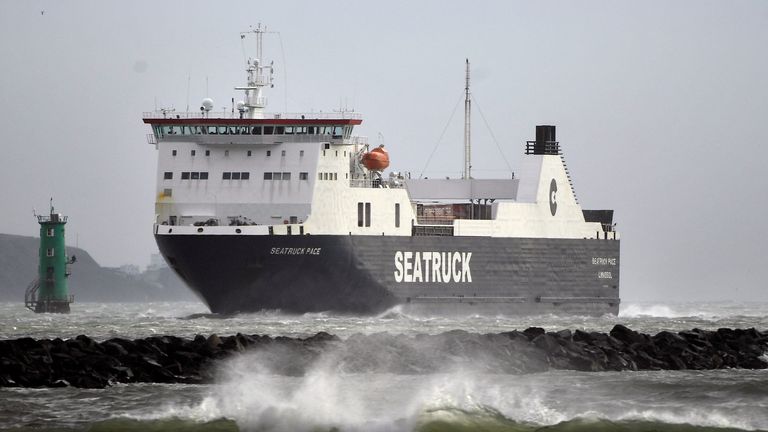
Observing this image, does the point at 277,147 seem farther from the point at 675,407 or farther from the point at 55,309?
the point at 675,407

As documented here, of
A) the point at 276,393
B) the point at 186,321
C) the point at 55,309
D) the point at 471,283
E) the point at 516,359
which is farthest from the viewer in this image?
the point at 55,309

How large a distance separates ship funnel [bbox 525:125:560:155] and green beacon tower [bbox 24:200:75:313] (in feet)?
68.7

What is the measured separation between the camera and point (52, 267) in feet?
224

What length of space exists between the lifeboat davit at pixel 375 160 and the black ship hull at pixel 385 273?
2535 mm

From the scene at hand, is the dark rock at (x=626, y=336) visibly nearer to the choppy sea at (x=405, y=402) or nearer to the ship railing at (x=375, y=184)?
the choppy sea at (x=405, y=402)

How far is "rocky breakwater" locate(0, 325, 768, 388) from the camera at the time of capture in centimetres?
3094

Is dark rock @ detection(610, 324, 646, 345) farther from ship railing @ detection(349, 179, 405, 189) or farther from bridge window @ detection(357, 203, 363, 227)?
ship railing @ detection(349, 179, 405, 189)

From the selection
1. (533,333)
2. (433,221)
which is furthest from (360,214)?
(533,333)

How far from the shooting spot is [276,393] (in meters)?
27.5

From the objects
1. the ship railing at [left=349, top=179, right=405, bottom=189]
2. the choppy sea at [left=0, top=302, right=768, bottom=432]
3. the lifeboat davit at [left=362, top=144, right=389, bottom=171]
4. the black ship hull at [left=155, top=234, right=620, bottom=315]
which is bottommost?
the choppy sea at [left=0, top=302, right=768, bottom=432]

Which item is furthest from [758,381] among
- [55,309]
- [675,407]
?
[55,309]

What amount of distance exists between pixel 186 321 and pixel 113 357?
19817mm

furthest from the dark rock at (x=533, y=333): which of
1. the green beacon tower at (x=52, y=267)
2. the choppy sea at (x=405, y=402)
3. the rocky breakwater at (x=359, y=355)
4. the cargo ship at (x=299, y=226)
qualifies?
the green beacon tower at (x=52, y=267)

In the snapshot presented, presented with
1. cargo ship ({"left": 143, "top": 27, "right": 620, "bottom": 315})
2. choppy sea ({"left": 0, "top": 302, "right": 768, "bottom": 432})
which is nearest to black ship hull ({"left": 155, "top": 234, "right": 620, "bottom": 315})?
cargo ship ({"left": 143, "top": 27, "right": 620, "bottom": 315})
